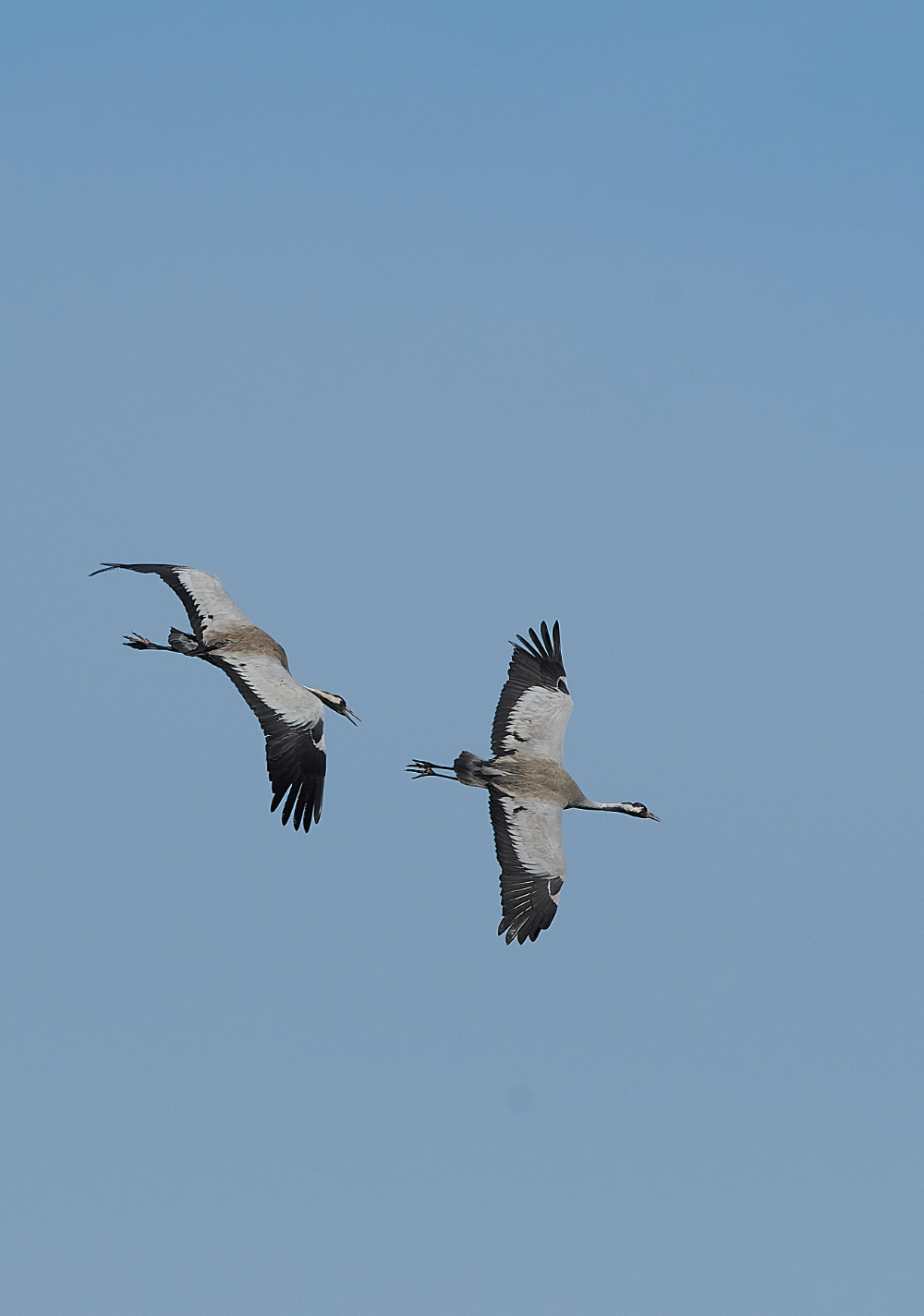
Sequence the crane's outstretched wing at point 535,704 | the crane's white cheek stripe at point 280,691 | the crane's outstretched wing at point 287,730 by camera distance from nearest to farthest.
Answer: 1. the crane's outstretched wing at point 287,730
2. the crane's white cheek stripe at point 280,691
3. the crane's outstretched wing at point 535,704

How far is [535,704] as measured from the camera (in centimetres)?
3067

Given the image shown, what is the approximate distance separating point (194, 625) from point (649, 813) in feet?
28.2

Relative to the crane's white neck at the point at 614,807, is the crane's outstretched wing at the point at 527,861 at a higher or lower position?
lower

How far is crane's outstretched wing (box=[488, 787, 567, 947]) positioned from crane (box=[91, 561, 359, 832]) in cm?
313

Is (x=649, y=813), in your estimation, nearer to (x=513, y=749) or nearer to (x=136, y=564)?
(x=513, y=749)

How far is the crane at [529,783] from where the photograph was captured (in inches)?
1071

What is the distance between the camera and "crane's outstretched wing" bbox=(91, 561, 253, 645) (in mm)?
29516

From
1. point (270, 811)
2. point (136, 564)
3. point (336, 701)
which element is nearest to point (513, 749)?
point (336, 701)

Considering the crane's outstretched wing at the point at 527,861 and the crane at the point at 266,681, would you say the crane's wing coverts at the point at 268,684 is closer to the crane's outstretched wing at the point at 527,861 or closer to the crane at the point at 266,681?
the crane at the point at 266,681

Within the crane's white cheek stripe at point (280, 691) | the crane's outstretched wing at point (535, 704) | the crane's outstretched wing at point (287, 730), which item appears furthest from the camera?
the crane's outstretched wing at point (535, 704)

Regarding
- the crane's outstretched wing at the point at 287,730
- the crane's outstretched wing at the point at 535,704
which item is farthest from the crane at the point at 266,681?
the crane's outstretched wing at the point at 535,704

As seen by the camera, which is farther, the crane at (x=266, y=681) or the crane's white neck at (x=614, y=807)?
the crane's white neck at (x=614, y=807)

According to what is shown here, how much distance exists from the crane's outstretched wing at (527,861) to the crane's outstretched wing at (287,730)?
3118mm

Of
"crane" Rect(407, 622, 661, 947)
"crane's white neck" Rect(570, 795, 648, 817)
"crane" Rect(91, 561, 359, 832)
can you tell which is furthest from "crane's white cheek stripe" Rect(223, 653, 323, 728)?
"crane's white neck" Rect(570, 795, 648, 817)
